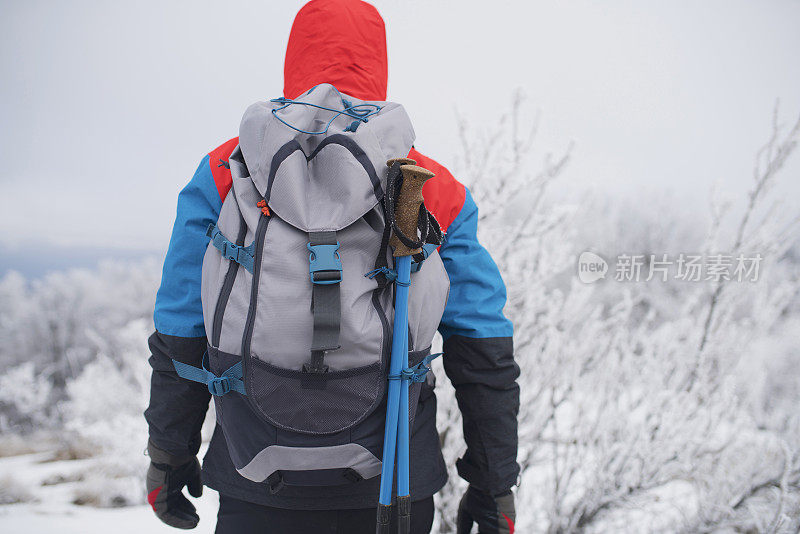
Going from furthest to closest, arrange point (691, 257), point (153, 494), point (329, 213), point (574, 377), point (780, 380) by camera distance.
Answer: point (780, 380)
point (691, 257)
point (574, 377)
point (153, 494)
point (329, 213)

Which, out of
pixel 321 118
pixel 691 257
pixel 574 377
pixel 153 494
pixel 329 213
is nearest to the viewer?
pixel 329 213

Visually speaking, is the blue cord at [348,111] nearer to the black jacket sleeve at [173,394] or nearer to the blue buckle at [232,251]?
the blue buckle at [232,251]

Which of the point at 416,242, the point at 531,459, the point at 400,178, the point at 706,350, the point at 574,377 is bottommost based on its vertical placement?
the point at 531,459

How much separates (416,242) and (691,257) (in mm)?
2041

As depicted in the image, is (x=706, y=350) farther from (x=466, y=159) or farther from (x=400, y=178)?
(x=400, y=178)

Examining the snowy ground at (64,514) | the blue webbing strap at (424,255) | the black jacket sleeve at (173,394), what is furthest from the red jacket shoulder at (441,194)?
the snowy ground at (64,514)

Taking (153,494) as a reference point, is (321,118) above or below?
above

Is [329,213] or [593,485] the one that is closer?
[329,213]

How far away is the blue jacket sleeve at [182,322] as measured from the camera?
0.92 meters

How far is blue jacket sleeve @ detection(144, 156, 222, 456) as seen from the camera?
0.92 meters

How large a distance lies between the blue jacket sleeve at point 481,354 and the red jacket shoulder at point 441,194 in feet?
0.09

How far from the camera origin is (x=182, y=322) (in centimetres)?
94

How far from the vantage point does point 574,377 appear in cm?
198

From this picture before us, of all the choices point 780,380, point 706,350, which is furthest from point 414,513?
point 780,380
